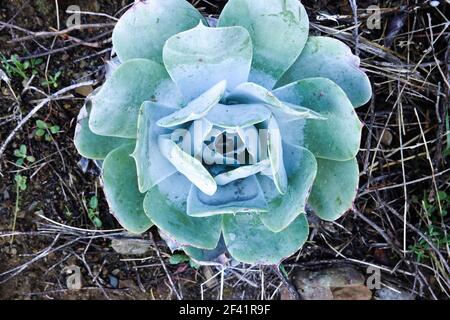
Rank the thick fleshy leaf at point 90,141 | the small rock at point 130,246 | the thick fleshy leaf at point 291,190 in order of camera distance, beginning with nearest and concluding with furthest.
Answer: the thick fleshy leaf at point 291,190, the thick fleshy leaf at point 90,141, the small rock at point 130,246

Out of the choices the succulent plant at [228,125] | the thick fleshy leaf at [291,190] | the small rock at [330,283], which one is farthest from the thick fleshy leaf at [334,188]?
the small rock at [330,283]

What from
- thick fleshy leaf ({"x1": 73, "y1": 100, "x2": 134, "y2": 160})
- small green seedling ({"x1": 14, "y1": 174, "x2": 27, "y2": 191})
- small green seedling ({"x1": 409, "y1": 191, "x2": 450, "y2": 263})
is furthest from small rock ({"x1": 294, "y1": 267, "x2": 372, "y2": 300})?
small green seedling ({"x1": 14, "y1": 174, "x2": 27, "y2": 191})

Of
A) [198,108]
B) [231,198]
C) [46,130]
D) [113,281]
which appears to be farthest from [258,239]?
[46,130]

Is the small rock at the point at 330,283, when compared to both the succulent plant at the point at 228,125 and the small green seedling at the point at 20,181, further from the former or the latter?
the small green seedling at the point at 20,181

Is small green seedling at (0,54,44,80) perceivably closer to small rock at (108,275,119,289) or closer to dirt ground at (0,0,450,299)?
dirt ground at (0,0,450,299)

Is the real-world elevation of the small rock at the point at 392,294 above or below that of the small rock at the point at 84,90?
below

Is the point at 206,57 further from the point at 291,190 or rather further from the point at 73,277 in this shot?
the point at 73,277

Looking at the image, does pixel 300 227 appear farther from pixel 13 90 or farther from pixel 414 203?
pixel 13 90

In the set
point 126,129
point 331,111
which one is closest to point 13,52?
point 126,129
